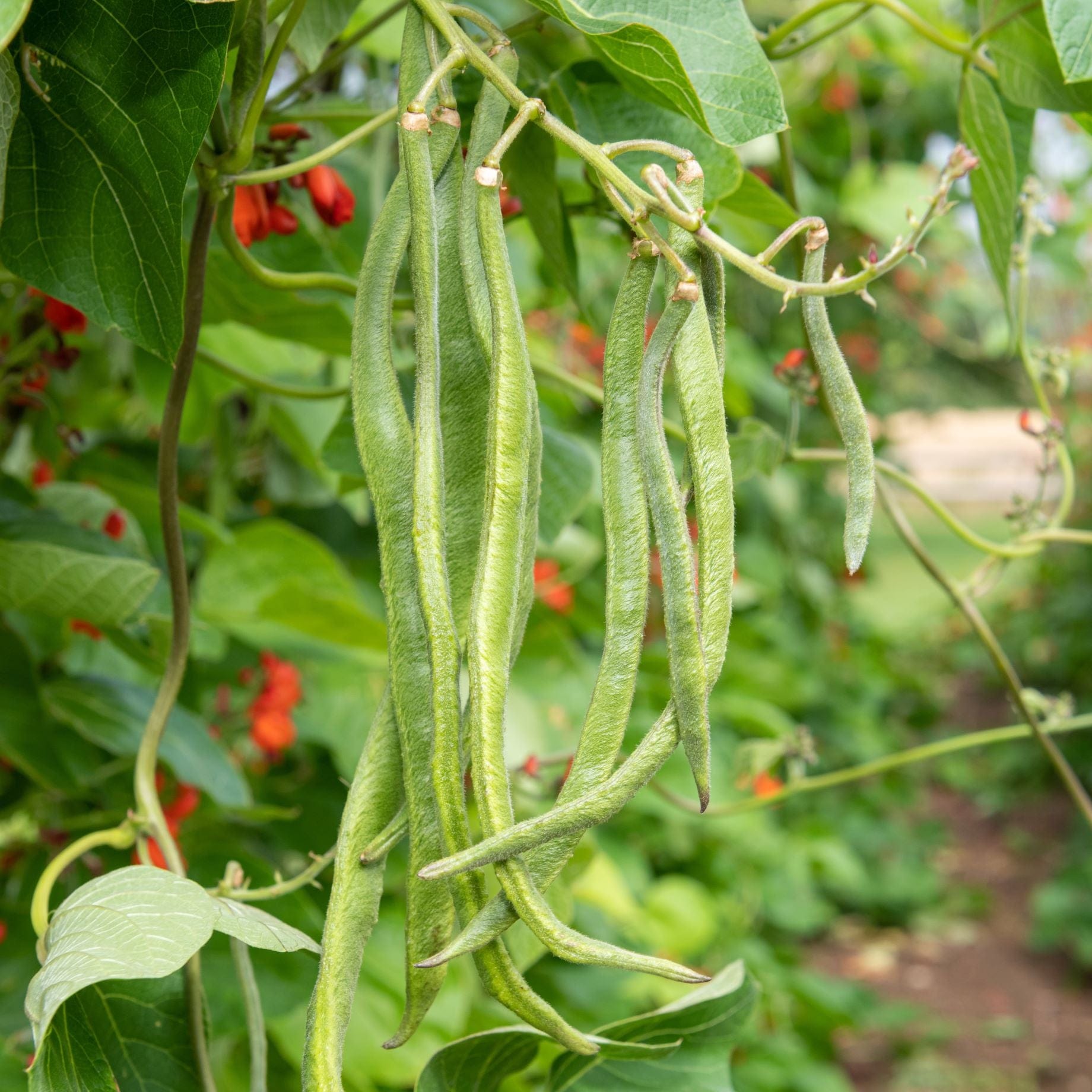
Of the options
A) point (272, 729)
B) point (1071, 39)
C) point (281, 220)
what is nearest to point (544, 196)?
Result: point (281, 220)

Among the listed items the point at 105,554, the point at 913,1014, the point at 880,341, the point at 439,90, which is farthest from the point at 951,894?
the point at 439,90

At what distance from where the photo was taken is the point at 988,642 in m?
0.82

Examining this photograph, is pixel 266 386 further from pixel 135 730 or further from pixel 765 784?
pixel 765 784

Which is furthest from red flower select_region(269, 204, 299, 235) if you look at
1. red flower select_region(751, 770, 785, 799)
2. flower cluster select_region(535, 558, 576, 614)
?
red flower select_region(751, 770, 785, 799)

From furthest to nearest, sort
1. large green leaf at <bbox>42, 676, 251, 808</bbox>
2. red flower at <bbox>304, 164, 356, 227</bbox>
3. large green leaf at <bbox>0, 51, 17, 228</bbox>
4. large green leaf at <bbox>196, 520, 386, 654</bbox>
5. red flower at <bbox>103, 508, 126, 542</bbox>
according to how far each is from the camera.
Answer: large green leaf at <bbox>196, 520, 386, 654</bbox>
red flower at <bbox>103, 508, 126, 542</bbox>
large green leaf at <bbox>42, 676, 251, 808</bbox>
red flower at <bbox>304, 164, 356, 227</bbox>
large green leaf at <bbox>0, 51, 17, 228</bbox>

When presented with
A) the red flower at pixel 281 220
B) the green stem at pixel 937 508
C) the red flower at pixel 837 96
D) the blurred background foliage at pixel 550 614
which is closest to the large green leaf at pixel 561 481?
the blurred background foliage at pixel 550 614

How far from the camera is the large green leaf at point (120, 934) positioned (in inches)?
15.9

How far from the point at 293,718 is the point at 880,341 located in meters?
3.23

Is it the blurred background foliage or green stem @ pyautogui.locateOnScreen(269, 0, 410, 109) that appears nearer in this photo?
green stem @ pyautogui.locateOnScreen(269, 0, 410, 109)

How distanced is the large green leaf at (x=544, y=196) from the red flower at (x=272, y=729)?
0.57 m

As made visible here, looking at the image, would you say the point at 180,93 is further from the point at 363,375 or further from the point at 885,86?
the point at 885,86

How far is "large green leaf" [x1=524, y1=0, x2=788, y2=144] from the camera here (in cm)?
47

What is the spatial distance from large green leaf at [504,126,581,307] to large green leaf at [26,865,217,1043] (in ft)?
1.30

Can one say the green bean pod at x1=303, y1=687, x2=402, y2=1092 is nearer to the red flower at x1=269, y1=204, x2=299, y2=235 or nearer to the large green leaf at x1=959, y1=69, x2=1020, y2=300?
the red flower at x1=269, y1=204, x2=299, y2=235
